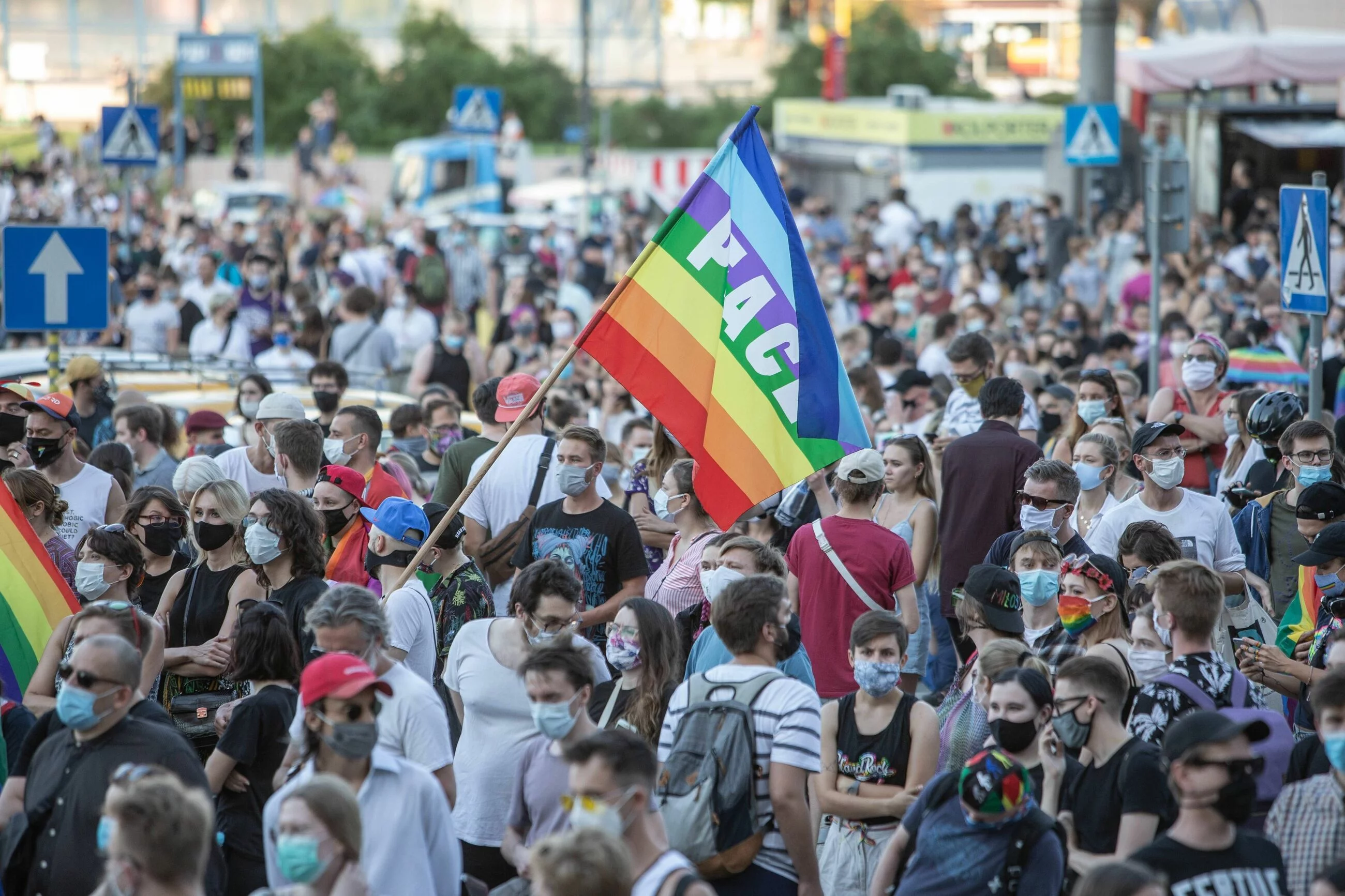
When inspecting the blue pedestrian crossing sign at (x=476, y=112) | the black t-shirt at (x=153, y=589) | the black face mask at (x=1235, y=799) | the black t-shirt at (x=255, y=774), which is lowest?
the black t-shirt at (x=255, y=774)

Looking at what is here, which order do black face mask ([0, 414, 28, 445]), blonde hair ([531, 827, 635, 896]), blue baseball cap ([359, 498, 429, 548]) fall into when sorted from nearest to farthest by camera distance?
blonde hair ([531, 827, 635, 896]) < blue baseball cap ([359, 498, 429, 548]) < black face mask ([0, 414, 28, 445])

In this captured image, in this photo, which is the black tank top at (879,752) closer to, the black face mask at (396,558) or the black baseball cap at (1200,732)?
the black baseball cap at (1200,732)

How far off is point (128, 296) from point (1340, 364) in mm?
15465

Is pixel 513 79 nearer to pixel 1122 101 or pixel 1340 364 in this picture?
pixel 1122 101

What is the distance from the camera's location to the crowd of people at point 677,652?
4.62 metres

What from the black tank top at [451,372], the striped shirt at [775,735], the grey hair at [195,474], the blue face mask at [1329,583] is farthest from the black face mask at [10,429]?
the blue face mask at [1329,583]

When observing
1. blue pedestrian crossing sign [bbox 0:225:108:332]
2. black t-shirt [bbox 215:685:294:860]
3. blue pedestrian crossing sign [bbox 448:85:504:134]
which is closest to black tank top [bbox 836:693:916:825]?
black t-shirt [bbox 215:685:294:860]

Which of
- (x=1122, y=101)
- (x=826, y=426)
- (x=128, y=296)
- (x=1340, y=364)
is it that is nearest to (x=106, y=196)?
(x=128, y=296)

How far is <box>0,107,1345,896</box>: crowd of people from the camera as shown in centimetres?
462

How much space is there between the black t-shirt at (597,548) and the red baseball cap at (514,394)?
130 cm

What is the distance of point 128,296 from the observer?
73.7 ft

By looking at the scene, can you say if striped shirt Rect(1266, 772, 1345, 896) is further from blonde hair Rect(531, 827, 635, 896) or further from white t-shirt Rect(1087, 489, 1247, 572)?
white t-shirt Rect(1087, 489, 1247, 572)

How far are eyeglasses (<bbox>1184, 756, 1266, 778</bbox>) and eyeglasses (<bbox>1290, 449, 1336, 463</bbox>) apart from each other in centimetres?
342

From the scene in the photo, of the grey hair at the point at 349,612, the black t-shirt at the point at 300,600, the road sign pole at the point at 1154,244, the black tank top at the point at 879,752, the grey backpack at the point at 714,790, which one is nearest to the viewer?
the grey backpack at the point at 714,790
